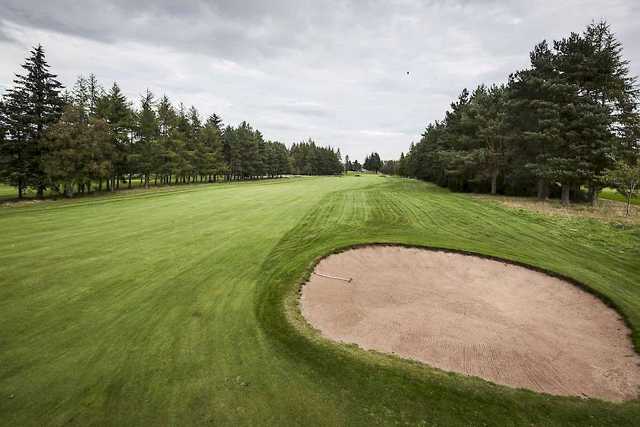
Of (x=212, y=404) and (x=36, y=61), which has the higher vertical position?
(x=36, y=61)

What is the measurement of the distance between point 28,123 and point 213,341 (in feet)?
136

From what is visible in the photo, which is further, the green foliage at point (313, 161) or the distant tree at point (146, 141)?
the green foliage at point (313, 161)

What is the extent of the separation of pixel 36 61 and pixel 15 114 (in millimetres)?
6436

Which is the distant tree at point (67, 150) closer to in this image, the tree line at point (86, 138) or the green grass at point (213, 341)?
the tree line at point (86, 138)

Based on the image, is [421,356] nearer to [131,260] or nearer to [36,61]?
[131,260]

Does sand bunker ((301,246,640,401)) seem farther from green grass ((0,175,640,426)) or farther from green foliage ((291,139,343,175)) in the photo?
green foliage ((291,139,343,175))

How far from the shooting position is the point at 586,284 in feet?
31.3

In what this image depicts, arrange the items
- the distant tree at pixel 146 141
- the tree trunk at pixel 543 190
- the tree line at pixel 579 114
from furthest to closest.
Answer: the distant tree at pixel 146 141
the tree trunk at pixel 543 190
the tree line at pixel 579 114

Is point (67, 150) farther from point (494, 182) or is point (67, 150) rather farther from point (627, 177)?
point (627, 177)

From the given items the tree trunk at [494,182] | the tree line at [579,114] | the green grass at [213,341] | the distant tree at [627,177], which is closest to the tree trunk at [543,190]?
the tree line at [579,114]

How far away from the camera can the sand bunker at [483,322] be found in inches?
228

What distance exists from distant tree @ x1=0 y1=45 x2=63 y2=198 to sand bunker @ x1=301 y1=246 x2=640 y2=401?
38.3 metres

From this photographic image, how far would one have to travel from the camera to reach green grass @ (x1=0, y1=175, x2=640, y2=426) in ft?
14.9

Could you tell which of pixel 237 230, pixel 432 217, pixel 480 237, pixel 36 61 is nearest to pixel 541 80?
pixel 432 217
